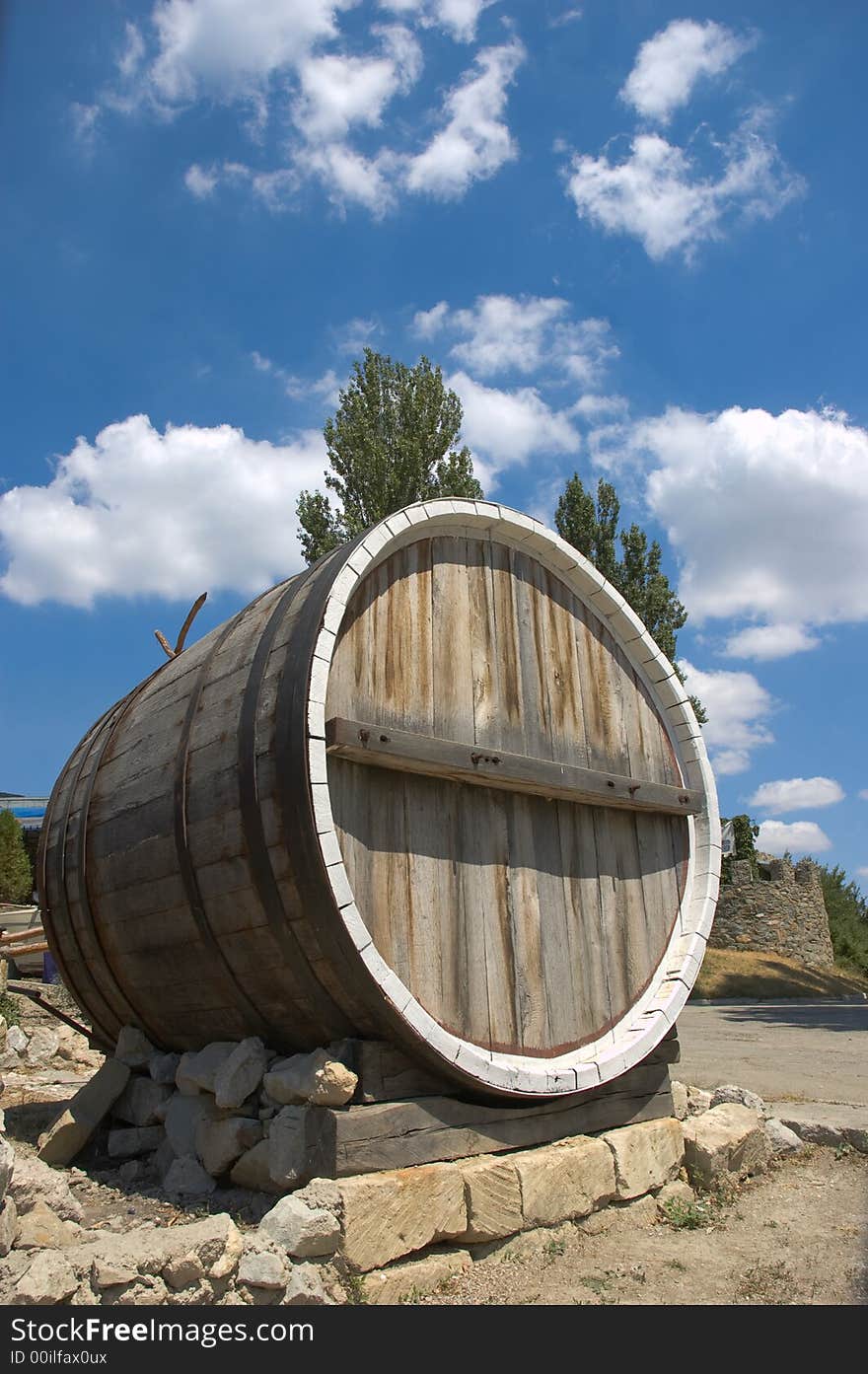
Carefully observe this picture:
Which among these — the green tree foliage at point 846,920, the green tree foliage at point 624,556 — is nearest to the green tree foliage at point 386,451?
the green tree foliage at point 624,556

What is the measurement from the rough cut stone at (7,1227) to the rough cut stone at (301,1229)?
2.26 ft

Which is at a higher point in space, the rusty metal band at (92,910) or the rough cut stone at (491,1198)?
the rusty metal band at (92,910)

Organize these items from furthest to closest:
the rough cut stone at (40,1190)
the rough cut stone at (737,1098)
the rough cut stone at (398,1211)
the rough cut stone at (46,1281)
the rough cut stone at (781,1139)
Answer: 1. the rough cut stone at (737,1098)
2. the rough cut stone at (781,1139)
3. the rough cut stone at (398,1211)
4. the rough cut stone at (40,1190)
5. the rough cut stone at (46,1281)

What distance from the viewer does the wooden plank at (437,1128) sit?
9.82 ft

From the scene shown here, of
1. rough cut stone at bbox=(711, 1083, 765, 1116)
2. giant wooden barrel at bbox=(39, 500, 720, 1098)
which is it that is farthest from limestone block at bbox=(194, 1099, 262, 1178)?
rough cut stone at bbox=(711, 1083, 765, 1116)

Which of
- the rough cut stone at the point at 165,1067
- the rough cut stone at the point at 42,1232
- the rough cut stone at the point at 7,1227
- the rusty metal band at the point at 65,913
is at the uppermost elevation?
the rusty metal band at the point at 65,913

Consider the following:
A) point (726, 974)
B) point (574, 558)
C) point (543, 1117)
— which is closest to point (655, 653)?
point (574, 558)

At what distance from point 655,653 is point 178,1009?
2844 millimetres

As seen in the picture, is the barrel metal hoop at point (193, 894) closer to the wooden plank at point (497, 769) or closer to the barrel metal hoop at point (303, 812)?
the barrel metal hoop at point (303, 812)

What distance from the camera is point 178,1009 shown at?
3764mm

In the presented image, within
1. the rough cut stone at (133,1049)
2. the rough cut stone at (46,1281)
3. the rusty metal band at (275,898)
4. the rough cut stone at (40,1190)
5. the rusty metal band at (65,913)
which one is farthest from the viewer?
the rusty metal band at (65,913)

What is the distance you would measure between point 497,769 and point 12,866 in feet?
55.8

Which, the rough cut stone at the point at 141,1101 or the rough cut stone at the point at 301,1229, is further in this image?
the rough cut stone at the point at 141,1101
